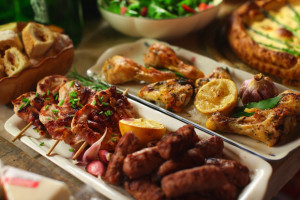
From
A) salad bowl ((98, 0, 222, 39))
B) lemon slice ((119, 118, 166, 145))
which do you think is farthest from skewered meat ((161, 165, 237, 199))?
salad bowl ((98, 0, 222, 39))

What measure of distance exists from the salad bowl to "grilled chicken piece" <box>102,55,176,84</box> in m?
0.67

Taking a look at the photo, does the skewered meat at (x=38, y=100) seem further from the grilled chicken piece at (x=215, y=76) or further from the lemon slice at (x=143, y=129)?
the grilled chicken piece at (x=215, y=76)

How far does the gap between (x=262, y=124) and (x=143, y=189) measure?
0.94 m

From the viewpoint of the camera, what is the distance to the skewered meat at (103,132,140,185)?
1843 millimetres

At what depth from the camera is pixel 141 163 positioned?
5.79ft

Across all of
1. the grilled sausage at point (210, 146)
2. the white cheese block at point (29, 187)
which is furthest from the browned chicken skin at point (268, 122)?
the white cheese block at point (29, 187)

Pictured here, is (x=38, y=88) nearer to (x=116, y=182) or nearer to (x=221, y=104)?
(x=116, y=182)

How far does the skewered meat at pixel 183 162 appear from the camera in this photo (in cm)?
176

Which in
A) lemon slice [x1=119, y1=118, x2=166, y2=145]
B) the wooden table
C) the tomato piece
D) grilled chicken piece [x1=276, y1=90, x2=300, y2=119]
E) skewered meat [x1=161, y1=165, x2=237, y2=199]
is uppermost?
the tomato piece

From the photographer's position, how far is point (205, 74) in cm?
297

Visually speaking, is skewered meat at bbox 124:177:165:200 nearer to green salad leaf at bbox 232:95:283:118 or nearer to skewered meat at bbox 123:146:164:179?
skewered meat at bbox 123:146:164:179

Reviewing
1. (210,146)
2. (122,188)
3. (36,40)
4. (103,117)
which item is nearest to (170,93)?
(103,117)

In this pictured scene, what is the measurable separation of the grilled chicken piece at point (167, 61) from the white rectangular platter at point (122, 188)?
65 cm

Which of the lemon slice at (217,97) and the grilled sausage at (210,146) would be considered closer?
the grilled sausage at (210,146)
